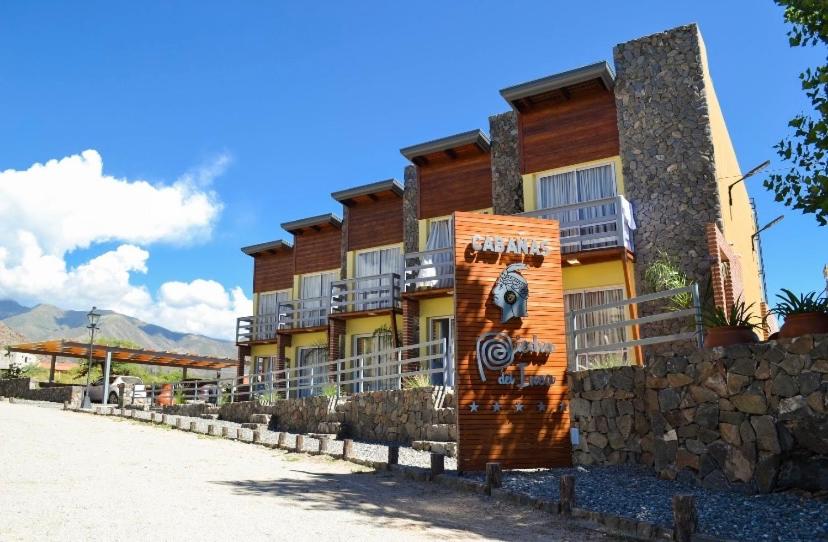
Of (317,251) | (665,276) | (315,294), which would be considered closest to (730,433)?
(665,276)

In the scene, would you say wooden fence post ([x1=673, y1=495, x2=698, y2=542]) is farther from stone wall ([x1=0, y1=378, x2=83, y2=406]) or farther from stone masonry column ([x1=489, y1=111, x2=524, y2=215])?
stone wall ([x1=0, y1=378, x2=83, y2=406])

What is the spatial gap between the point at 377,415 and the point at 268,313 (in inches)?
520

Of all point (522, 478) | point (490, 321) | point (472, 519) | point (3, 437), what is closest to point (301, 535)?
point (472, 519)

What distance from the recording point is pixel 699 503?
25.4 ft

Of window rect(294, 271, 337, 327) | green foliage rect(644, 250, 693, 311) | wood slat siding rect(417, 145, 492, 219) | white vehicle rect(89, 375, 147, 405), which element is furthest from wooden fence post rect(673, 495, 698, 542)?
white vehicle rect(89, 375, 147, 405)

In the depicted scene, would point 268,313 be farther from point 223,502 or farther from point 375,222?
point 223,502

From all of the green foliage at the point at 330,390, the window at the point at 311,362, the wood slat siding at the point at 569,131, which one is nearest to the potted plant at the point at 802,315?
the wood slat siding at the point at 569,131

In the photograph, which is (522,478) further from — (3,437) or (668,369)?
(3,437)

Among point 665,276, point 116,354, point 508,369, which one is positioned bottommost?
point 508,369

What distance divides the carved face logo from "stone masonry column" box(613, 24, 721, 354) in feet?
19.9

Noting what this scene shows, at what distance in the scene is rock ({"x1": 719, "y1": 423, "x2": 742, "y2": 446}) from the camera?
855 cm

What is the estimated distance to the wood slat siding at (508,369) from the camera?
10.7m

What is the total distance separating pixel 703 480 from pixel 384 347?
1448 cm

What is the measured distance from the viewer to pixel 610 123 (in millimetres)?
17875
